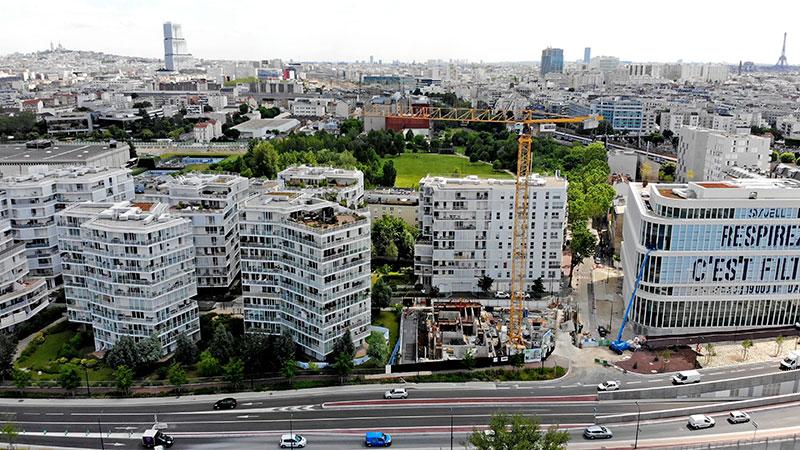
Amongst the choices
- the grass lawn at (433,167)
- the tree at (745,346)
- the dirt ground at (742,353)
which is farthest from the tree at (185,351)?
the grass lawn at (433,167)

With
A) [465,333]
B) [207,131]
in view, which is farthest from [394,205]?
[207,131]

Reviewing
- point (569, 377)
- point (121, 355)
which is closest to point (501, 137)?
point (569, 377)

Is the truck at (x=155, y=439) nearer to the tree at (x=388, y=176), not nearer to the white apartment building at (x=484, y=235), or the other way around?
the white apartment building at (x=484, y=235)

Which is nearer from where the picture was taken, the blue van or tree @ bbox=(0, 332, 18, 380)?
the blue van

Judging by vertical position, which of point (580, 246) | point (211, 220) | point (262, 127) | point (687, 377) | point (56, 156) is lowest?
point (687, 377)

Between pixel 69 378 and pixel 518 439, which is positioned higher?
pixel 518 439

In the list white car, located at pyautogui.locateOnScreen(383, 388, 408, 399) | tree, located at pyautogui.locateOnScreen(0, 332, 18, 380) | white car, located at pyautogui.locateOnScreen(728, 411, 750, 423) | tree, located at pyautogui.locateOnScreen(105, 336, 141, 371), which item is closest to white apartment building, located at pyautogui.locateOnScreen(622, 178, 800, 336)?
white car, located at pyautogui.locateOnScreen(728, 411, 750, 423)

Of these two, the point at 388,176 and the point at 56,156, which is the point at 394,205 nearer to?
the point at 388,176

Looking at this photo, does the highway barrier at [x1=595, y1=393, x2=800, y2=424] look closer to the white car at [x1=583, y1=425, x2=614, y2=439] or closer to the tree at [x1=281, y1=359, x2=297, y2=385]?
the white car at [x1=583, y1=425, x2=614, y2=439]
